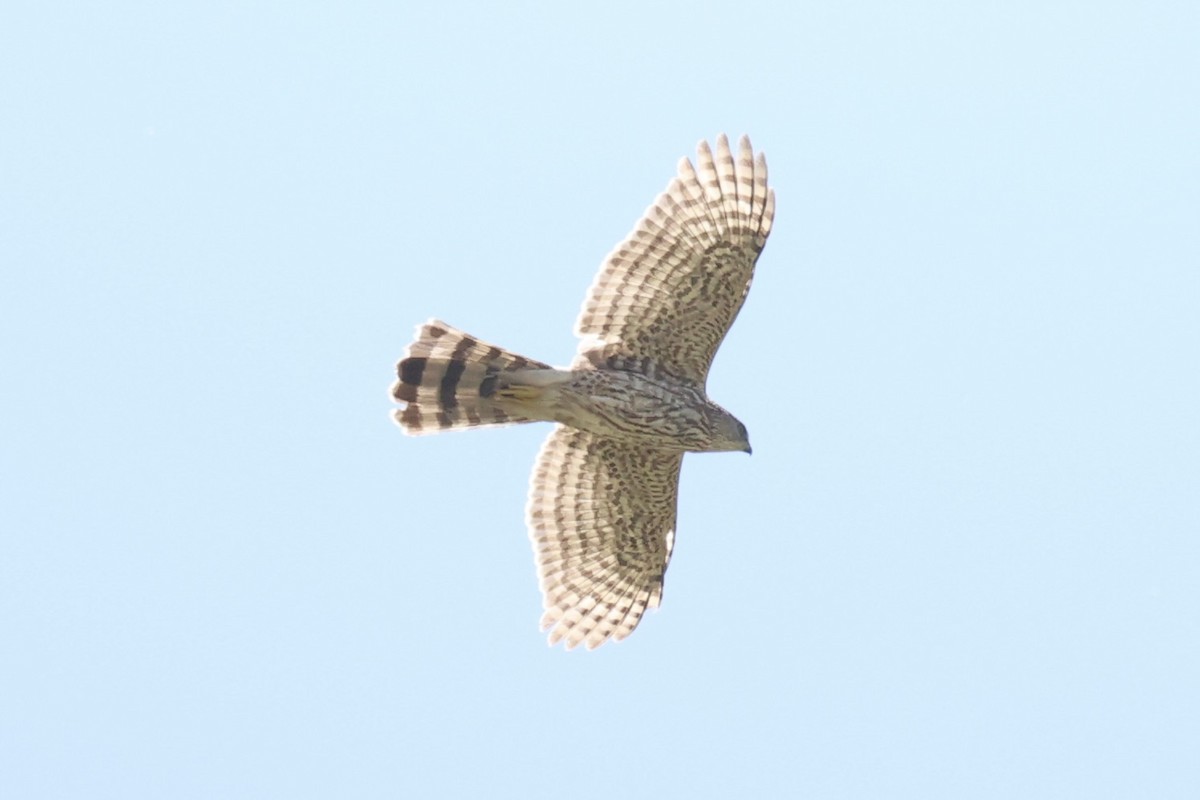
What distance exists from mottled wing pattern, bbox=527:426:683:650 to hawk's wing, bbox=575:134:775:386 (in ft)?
2.66

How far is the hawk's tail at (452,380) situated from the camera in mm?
12945

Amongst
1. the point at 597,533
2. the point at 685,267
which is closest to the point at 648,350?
the point at 685,267

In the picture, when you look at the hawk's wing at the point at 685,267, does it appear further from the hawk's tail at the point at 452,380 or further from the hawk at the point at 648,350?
the hawk's tail at the point at 452,380

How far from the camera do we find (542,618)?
1389 centimetres

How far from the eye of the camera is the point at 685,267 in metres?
12.8

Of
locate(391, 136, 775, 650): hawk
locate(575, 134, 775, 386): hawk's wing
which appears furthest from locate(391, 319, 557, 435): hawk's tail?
locate(575, 134, 775, 386): hawk's wing

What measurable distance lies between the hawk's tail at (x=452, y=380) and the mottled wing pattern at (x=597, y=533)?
662 millimetres

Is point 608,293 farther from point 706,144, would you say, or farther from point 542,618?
point 542,618

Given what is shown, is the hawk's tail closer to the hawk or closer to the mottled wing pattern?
the hawk

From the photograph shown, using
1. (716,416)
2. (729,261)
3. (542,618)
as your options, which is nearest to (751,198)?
(729,261)

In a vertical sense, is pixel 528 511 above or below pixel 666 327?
below

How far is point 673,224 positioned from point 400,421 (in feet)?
7.08

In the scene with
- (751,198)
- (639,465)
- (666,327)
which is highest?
(751,198)

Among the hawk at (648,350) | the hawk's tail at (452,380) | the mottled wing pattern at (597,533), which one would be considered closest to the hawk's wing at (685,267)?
the hawk at (648,350)
